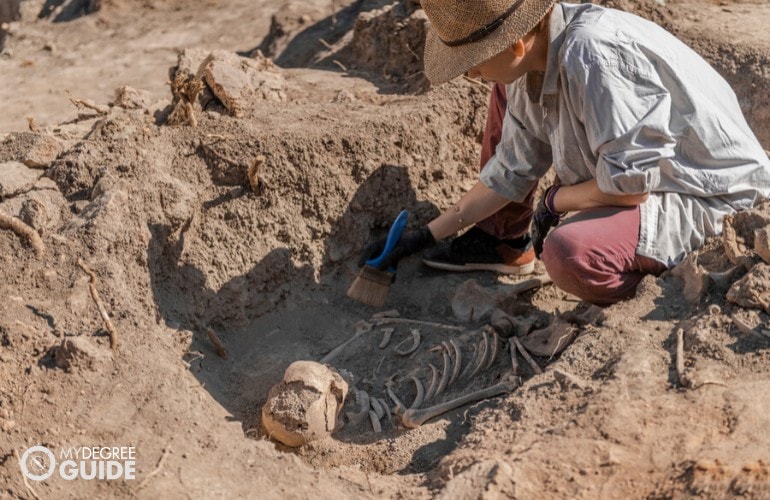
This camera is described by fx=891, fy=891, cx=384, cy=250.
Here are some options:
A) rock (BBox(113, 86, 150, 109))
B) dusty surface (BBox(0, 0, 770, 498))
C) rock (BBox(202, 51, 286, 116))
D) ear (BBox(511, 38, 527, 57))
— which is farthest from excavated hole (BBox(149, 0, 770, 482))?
ear (BBox(511, 38, 527, 57))

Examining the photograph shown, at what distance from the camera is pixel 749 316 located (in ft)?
9.21

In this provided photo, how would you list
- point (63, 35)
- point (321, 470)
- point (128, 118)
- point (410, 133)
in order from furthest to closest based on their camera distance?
point (63, 35), point (410, 133), point (128, 118), point (321, 470)

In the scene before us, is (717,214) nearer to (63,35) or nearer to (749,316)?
(749,316)

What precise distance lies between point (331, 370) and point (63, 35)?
180 inches

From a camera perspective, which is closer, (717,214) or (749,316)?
(749,316)

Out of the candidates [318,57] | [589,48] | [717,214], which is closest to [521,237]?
[717,214]

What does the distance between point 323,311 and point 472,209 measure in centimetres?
81

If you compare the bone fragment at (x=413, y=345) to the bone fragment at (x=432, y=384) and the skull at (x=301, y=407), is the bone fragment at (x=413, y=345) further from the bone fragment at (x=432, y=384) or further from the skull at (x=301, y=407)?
the skull at (x=301, y=407)

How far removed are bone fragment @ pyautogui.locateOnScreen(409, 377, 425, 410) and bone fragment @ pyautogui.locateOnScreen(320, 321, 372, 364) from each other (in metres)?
0.43

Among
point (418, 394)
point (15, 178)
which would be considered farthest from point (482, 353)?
point (15, 178)

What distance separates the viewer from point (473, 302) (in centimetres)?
385

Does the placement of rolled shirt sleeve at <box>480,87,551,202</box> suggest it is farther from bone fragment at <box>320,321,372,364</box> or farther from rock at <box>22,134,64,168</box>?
rock at <box>22,134,64,168</box>

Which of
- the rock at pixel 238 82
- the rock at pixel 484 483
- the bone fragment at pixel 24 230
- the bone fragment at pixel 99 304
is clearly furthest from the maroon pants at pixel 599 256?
the bone fragment at pixel 24 230

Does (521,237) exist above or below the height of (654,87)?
below
